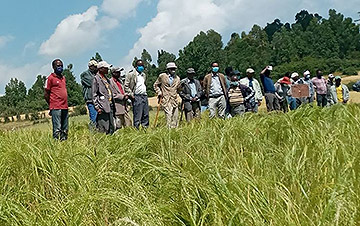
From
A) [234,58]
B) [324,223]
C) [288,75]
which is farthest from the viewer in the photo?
[234,58]

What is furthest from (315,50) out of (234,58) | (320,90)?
(320,90)

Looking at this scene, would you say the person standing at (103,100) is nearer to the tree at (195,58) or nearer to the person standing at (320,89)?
the person standing at (320,89)

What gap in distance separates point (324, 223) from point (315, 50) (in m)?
104

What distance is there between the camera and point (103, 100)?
6.76 meters

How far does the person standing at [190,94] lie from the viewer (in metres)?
10.2

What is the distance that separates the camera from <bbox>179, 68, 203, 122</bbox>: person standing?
10.2m

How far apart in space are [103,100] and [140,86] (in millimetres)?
2261

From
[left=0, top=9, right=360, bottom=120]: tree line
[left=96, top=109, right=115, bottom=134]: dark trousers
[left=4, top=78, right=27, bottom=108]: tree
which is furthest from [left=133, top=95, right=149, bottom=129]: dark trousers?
[left=4, top=78, right=27, bottom=108]: tree

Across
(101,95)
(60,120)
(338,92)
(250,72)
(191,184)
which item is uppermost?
(250,72)

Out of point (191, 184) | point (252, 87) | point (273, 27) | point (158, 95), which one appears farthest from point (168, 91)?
point (273, 27)

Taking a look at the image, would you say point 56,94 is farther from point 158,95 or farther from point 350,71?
point 350,71

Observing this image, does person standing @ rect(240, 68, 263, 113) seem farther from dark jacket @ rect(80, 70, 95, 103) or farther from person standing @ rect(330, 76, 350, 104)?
person standing @ rect(330, 76, 350, 104)

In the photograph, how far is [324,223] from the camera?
198 cm

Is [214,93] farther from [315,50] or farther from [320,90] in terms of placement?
[315,50]
